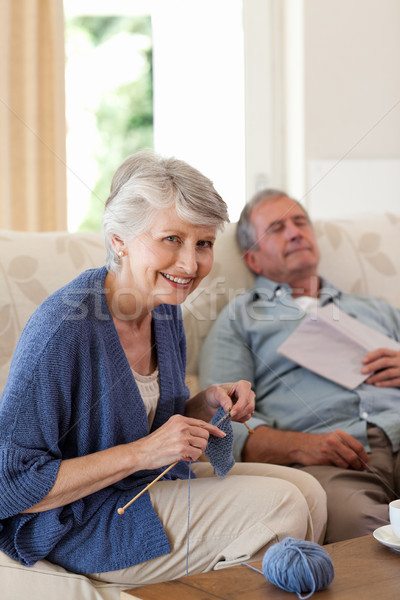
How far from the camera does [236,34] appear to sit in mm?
2891

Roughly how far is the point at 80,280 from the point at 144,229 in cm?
14

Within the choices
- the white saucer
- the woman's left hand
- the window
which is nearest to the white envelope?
the woman's left hand

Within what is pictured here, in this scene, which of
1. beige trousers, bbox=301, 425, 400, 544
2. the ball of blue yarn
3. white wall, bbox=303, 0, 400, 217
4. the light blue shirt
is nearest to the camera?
the ball of blue yarn

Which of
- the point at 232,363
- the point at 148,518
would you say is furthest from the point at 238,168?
the point at 148,518

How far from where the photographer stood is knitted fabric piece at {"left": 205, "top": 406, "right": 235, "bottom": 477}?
3.77 feet

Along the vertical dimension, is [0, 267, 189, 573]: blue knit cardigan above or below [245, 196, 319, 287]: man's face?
below

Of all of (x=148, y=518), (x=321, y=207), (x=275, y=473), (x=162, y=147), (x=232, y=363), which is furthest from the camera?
(x=162, y=147)

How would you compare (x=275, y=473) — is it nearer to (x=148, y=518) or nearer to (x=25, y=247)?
(x=148, y=518)

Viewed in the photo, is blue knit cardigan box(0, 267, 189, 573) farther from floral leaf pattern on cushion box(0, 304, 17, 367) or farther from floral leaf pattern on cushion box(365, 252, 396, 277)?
floral leaf pattern on cushion box(365, 252, 396, 277)

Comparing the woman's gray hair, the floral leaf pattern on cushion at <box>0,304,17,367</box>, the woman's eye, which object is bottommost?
the floral leaf pattern on cushion at <box>0,304,17,367</box>

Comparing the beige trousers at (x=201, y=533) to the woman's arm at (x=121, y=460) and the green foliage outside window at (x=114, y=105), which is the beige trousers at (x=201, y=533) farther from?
the green foliage outside window at (x=114, y=105)

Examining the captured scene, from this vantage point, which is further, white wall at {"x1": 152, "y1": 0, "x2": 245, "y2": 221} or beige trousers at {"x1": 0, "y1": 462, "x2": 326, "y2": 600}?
white wall at {"x1": 152, "y1": 0, "x2": 245, "y2": 221}

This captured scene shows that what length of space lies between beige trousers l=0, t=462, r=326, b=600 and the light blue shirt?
0.43 metres

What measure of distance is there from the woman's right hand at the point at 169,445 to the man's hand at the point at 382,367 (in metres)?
0.73
